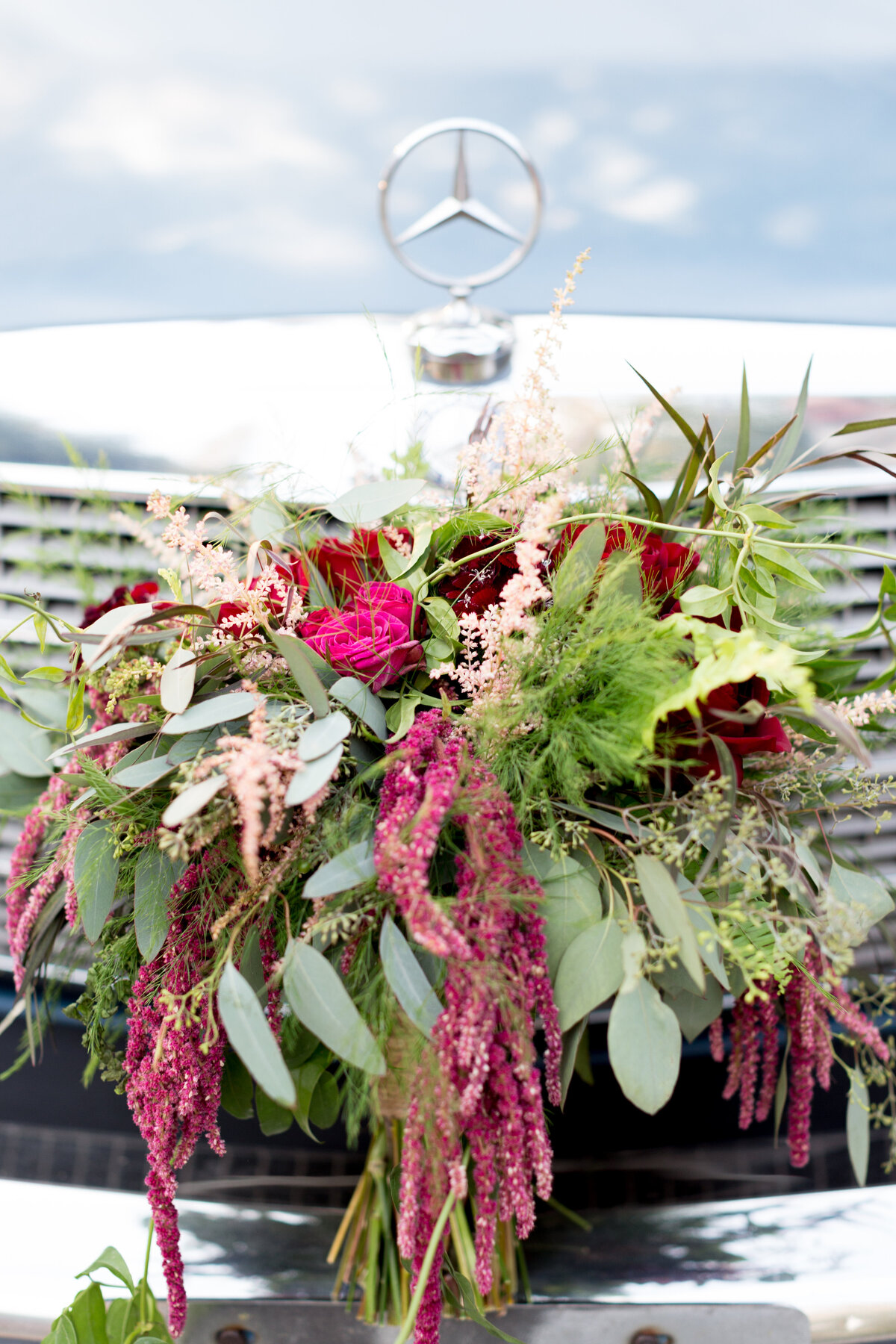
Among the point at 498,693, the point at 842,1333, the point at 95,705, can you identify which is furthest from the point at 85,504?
the point at 842,1333

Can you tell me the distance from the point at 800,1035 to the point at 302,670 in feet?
1.06

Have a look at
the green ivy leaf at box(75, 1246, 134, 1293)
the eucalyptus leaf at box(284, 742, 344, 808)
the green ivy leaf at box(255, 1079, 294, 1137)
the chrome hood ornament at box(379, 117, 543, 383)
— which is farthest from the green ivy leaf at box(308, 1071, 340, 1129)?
the chrome hood ornament at box(379, 117, 543, 383)

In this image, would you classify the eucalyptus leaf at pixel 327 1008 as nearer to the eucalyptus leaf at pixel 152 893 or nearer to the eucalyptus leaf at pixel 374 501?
the eucalyptus leaf at pixel 152 893

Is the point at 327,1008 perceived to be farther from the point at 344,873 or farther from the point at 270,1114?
the point at 270,1114

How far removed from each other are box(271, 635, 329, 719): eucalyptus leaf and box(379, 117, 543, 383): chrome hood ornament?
1.60 ft

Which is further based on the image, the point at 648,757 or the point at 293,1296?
the point at 293,1296

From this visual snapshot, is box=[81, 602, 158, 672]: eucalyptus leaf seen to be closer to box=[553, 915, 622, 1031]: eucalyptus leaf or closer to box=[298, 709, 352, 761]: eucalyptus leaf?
box=[298, 709, 352, 761]: eucalyptus leaf

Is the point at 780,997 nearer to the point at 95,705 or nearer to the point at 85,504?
the point at 95,705

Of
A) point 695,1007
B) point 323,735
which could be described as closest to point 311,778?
point 323,735

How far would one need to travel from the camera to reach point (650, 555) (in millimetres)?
455

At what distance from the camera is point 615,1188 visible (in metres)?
0.73

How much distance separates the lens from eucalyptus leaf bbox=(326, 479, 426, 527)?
0.47 metres

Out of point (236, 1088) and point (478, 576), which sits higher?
point (478, 576)

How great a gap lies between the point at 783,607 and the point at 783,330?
51 cm
